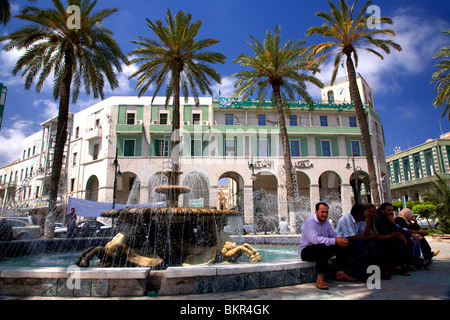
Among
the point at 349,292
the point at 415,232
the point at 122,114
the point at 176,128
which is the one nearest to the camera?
the point at 349,292

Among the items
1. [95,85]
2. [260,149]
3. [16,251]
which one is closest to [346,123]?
[260,149]

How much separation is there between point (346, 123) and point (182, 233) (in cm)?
3128

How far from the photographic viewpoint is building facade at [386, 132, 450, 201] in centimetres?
4119

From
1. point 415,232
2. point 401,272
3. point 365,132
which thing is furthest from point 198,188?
point 401,272

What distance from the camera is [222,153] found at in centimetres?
2998

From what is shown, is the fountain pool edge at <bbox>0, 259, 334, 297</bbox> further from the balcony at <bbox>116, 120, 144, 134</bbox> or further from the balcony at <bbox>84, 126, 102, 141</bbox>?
the balcony at <bbox>84, 126, 102, 141</bbox>

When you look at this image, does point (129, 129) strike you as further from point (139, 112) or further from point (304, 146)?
point (304, 146)

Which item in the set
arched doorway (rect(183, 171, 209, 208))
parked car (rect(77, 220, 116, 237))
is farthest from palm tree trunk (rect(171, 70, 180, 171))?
arched doorway (rect(183, 171, 209, 208))

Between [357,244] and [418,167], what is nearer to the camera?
[357,244]

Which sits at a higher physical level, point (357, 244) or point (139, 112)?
point (139, 112)

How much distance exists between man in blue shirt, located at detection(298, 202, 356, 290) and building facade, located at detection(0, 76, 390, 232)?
22.7 m

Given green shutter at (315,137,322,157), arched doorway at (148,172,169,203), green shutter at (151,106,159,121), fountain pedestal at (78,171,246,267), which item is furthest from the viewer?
green shutter at (315,137,322,157)

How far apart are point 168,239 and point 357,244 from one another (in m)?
4.11

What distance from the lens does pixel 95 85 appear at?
16.7 meters
